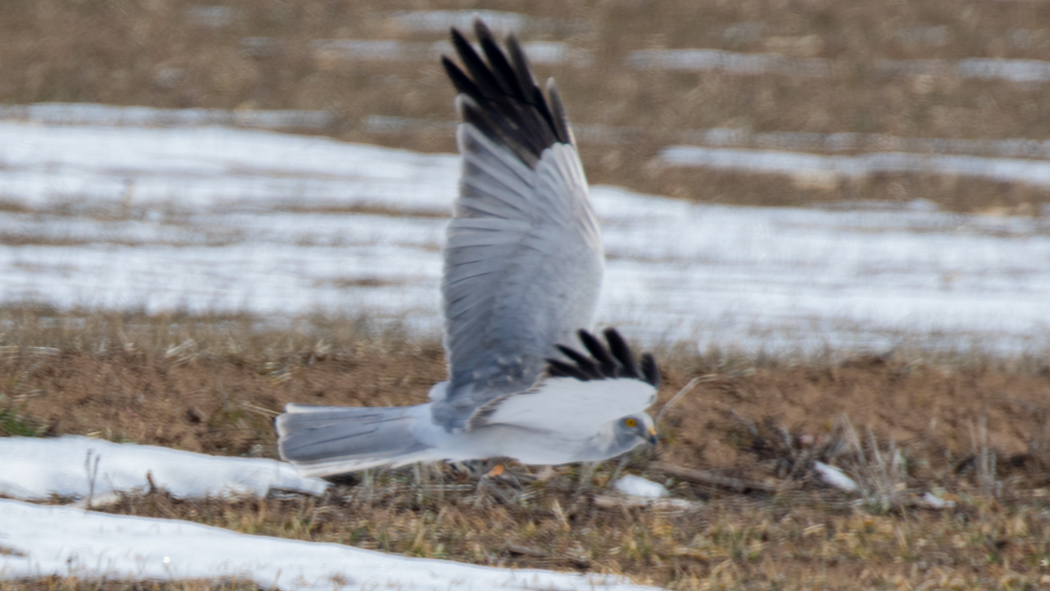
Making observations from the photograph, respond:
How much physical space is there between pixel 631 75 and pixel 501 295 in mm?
16594

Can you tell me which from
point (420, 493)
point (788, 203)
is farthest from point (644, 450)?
point (788, 203)

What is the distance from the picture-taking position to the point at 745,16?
934 inches

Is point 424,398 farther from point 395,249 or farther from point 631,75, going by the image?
point 631,75

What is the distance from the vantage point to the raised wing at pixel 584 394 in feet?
12.0

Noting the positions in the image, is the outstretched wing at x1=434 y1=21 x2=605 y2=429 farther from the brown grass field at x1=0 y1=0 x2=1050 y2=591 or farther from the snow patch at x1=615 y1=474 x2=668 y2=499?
the snow patch at x1=615 y1=474 x2=668 y2=499

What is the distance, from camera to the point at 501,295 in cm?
452

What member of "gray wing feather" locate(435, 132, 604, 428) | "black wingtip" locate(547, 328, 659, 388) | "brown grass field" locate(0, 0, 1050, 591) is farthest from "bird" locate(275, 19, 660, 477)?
"black wingtip" locate(547, 328, 659, 388)

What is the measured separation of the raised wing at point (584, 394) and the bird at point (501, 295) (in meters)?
0.04

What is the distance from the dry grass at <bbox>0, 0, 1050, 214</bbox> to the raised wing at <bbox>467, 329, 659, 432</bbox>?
37.5ft

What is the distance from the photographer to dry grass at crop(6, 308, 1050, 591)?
4574 millimetres

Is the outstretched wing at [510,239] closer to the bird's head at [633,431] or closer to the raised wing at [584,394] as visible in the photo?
the raised wing at [584,394]

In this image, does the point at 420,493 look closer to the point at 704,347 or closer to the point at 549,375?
the point at 549,375

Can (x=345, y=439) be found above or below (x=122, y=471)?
above

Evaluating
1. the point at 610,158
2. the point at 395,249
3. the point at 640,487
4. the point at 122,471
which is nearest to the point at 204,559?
the point at 122,471
